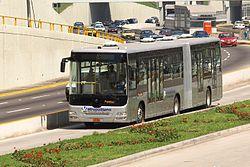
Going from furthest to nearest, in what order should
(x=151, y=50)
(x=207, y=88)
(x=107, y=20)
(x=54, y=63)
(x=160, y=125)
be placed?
(x=107, y=20), (x=54, y=63), (x=207, y=88), (x=151, y=50), (x=160, y=125)

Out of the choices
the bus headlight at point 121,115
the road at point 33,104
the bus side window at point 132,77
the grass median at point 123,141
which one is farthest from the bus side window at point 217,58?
the bus headlight at point 121,115

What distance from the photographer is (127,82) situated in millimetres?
33062

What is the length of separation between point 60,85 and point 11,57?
3697 millimetres

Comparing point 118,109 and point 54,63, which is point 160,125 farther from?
point 54,63

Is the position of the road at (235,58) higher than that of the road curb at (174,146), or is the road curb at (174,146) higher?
the road curb at (174,146)

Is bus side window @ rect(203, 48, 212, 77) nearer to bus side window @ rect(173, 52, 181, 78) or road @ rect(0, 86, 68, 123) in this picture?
bus side window @ rect(173, 52, 181, 78)

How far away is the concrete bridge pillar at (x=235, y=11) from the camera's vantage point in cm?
16962

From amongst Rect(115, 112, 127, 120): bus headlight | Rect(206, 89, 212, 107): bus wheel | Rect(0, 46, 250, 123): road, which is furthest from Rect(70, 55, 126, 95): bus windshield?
Rect(206, 89, 212, 107): bus wheel

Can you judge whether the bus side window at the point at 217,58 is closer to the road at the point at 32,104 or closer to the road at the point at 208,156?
the road at the point at 32,104

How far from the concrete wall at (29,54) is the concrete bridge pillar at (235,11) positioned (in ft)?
345

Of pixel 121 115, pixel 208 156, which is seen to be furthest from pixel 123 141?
pixel 121 115

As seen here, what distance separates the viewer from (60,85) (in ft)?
193

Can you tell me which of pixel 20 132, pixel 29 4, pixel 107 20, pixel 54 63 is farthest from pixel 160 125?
pixel 107 20

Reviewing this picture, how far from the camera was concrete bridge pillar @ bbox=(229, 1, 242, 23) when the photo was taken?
170 meters
